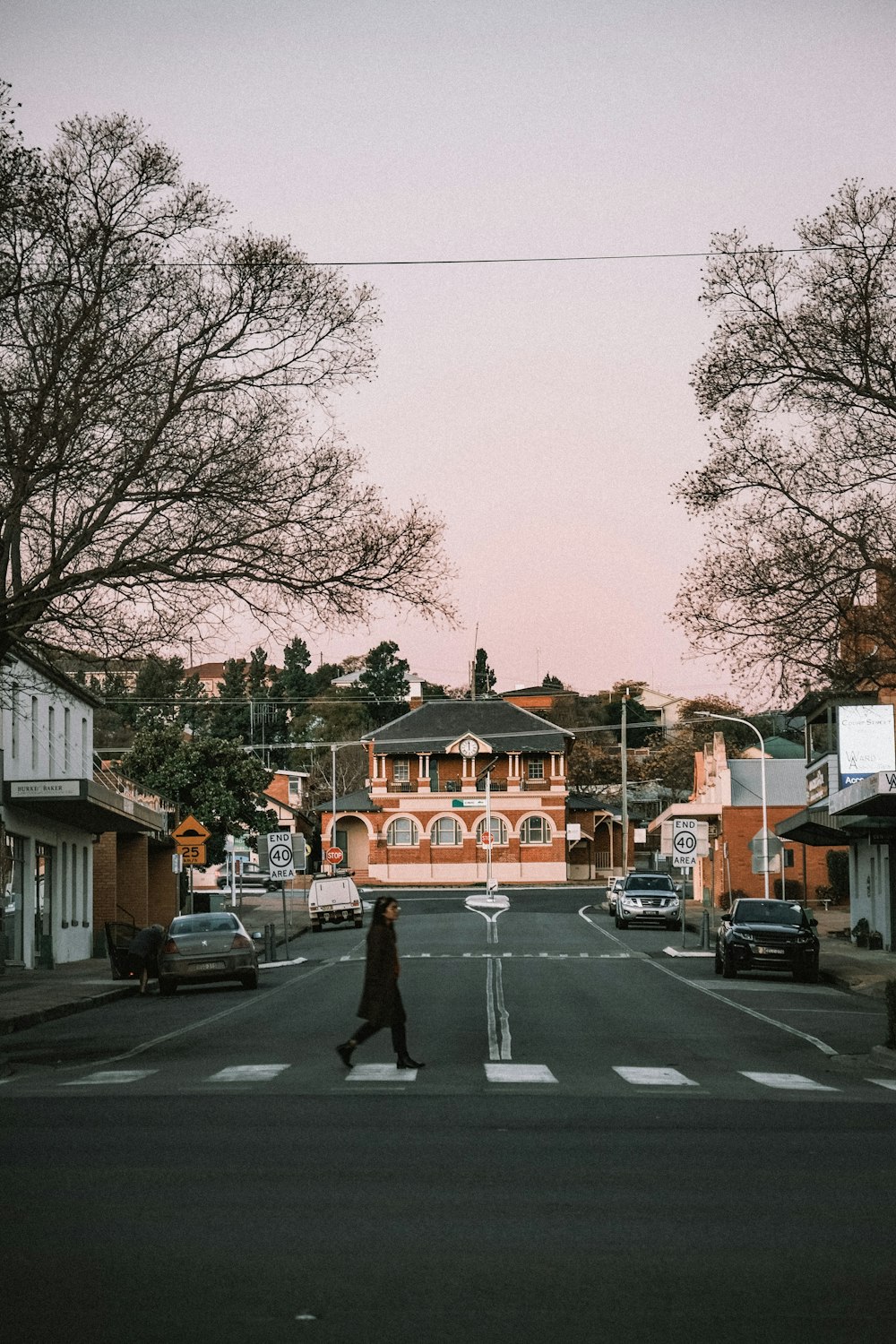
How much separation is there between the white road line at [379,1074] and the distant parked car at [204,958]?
14.7 meters

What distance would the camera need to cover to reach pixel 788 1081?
16531 mm

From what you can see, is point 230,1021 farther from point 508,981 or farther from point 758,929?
point 758,929

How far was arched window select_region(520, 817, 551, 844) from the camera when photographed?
106m

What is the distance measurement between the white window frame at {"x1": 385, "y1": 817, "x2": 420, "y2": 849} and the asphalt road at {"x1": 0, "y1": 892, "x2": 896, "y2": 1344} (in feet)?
279

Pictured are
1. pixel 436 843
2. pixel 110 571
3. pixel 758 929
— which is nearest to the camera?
pixel 110 571

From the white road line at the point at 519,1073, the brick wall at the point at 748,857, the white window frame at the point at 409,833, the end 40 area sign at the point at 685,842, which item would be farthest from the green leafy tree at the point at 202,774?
the white road line at the point at 519,1073

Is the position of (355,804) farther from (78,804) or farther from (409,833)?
(78,804)

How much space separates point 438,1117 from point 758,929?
75.3 ft

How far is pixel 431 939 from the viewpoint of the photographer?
5284 centimetres

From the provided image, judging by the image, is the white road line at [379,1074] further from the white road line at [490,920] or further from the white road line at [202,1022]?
the white road line at [490,920]

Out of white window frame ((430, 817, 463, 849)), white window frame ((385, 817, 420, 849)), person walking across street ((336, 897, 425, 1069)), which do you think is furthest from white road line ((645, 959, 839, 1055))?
white window frame ((385, 817, 420, 849))

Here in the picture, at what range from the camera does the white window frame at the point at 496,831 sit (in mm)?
106062

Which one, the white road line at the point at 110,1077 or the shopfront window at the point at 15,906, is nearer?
the white road line at the point at 110,1077

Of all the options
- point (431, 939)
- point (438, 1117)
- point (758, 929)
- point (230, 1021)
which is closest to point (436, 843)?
point (431, 939)
